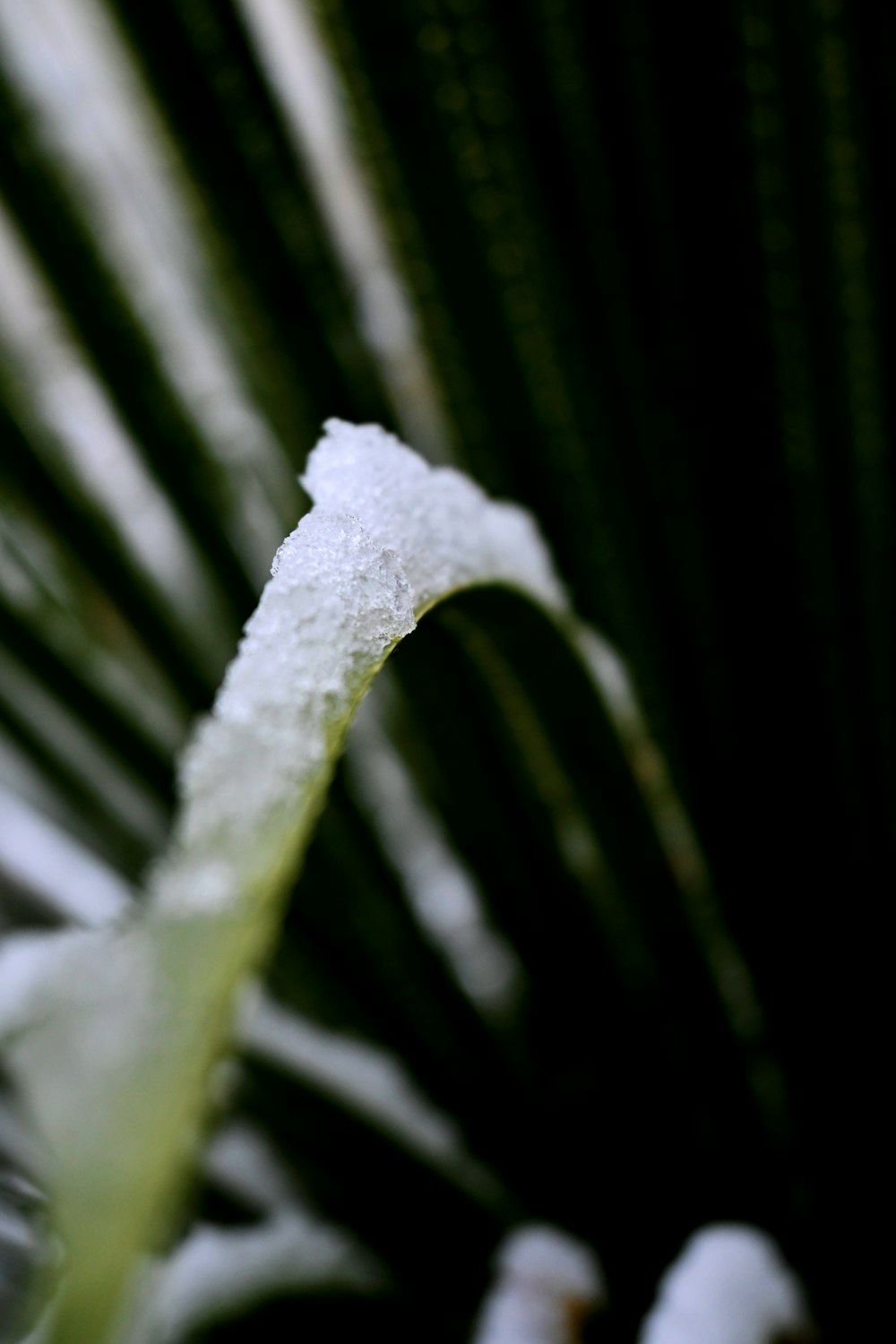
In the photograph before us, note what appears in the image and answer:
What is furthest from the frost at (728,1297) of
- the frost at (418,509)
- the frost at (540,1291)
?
the frost at (418,509)

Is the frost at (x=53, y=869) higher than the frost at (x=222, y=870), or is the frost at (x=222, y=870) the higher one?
the frost at (x=53, y=869)

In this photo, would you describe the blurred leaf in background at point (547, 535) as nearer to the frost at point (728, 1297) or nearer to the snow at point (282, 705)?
the frost at point (728, 1297)

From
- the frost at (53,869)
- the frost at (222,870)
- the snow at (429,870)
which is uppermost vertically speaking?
the snow at (429,870)

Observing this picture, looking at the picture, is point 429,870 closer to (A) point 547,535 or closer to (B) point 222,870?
(A) point 547,535

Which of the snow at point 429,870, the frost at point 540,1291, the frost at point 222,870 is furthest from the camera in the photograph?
the snow at point 429,870

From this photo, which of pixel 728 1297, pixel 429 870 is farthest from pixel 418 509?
pixel 429 870

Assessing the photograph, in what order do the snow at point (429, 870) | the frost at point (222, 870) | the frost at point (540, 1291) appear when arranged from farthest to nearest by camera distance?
1. the snow at point (429, 870)
2. the frost at point (540, 1291)
3. the frost at point (222, 870)
